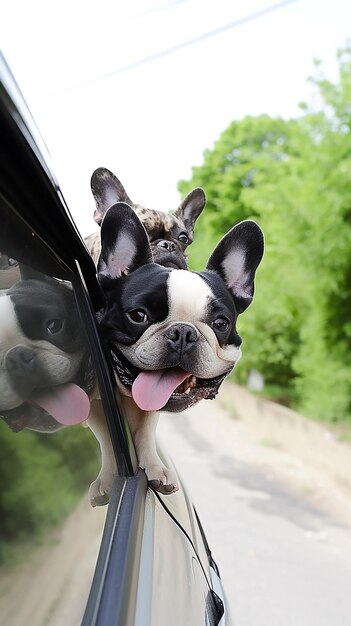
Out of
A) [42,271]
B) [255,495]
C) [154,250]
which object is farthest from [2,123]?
[255,495]

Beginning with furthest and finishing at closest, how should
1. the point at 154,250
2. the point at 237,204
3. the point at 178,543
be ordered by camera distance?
the point at 237,204
the point at 154,250
the point at 178,543

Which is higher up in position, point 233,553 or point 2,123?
point 2,123

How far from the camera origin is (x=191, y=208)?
1.97 meters

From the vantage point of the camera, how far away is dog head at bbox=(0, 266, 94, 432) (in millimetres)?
884

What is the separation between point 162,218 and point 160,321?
387 millimetres

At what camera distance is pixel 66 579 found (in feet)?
2.95

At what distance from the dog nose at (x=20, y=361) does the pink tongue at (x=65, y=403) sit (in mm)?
46

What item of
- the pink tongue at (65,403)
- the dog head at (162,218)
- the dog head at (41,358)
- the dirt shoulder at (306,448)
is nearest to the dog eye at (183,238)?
the dog head at (162,218)

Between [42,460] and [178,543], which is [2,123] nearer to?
[42,460]

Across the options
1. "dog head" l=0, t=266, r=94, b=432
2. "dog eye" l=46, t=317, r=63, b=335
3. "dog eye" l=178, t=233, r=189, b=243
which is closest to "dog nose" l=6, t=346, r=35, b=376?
"dog head" l=0, t=266, r=94, b=432

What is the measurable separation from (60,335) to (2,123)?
1.45ft

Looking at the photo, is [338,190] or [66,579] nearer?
[66,579]

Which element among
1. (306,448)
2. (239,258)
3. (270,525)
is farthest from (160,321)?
(306,448)

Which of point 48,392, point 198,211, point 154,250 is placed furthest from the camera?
point 198,211
